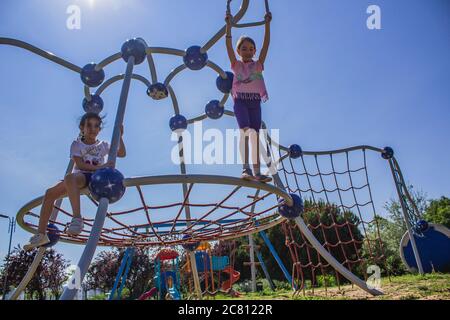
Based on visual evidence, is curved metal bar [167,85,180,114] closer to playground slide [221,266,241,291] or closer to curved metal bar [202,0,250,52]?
curved metal bar [202,0,250,52]

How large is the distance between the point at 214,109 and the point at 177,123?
0.65 meters

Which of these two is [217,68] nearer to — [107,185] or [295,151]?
[107,185]

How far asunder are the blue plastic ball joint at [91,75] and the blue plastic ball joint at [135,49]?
98cm

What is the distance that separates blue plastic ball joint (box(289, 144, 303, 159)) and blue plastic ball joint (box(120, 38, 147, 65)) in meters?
4.08

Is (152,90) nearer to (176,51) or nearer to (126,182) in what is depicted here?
(176,51)

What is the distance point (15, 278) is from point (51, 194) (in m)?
14.9

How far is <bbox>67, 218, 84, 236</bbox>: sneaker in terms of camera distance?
2809 millimetres

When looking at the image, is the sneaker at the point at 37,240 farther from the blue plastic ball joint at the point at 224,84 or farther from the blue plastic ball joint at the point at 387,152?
the blue plastic ball joint at the point at 387,152

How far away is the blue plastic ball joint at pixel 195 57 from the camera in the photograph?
4.59 meters

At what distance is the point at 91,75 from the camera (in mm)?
4762

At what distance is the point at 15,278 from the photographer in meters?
15.1

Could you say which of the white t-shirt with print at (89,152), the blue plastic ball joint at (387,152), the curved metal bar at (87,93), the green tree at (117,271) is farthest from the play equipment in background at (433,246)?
the green tree at (117,271)

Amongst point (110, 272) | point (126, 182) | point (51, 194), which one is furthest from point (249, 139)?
point (110, 272)

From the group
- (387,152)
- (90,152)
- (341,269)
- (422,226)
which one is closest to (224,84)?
(90,152)
